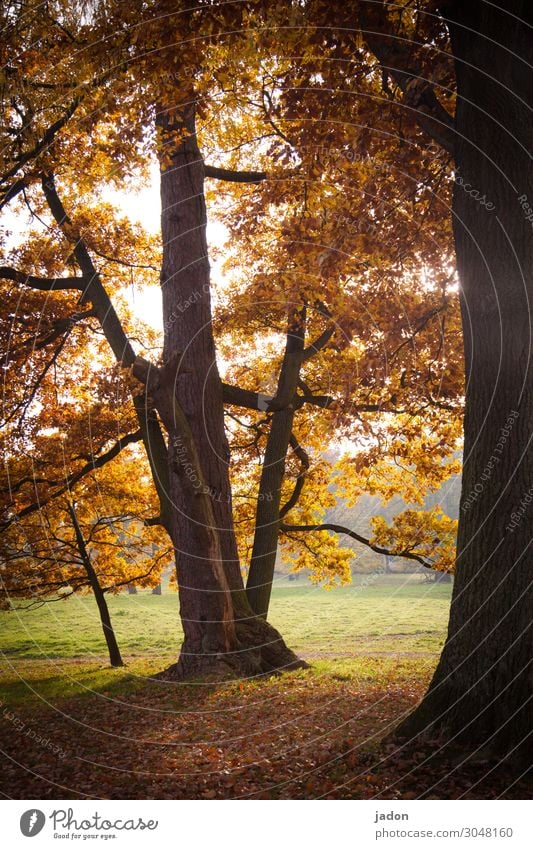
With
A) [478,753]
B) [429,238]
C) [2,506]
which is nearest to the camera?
[478,753]

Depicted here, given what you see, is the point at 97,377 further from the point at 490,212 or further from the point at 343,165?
the point at 490,212

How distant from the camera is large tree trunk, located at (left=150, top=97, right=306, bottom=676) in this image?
428 inches

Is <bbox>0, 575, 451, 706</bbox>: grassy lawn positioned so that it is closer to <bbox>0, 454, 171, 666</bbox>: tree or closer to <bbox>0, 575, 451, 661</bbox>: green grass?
<bbox>0, 575, 451, 661</bbox>: green grass

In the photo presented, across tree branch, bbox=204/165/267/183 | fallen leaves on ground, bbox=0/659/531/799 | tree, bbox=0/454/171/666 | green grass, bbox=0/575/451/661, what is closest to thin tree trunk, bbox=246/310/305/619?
tree branch, bbox=204/165/267/183

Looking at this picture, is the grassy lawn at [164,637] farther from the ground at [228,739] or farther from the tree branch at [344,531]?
the tree branch at [344,531]

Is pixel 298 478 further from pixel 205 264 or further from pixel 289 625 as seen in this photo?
pixel 289 625

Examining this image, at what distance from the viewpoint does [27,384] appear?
14.4m

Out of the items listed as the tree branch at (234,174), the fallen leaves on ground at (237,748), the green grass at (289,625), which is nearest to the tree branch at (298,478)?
the fallen leaves on ground at (237,748)

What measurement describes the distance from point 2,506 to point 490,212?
1160cm

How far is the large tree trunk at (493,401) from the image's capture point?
589 centimetres

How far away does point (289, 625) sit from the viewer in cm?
2995

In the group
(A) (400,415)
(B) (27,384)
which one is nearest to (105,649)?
(B) (27,384)

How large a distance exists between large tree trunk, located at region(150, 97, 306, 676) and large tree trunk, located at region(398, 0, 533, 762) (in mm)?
4906

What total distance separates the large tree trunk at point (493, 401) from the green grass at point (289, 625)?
44.2 feet
